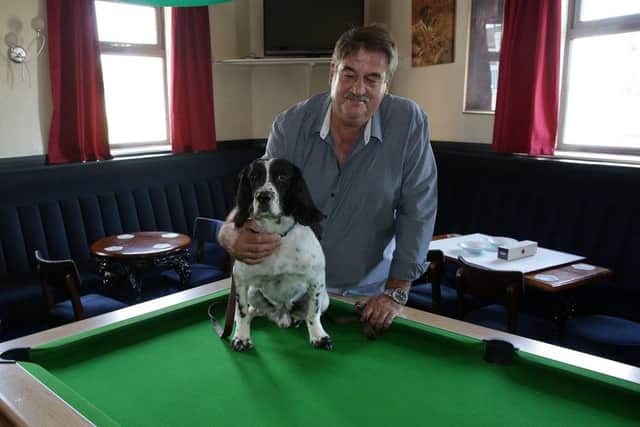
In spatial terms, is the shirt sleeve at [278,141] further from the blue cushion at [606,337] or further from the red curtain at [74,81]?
the red curtain at [74,81]

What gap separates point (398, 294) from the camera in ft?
6.61

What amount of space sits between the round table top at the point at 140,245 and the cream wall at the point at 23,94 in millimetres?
1233

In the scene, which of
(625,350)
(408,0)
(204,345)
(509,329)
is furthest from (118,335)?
(408,0)

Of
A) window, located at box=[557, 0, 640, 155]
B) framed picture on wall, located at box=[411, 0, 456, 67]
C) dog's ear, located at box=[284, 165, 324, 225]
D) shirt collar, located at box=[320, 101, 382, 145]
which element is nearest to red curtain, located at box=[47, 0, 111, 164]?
framed picture on wall, located at box=[411, 0, 456, 67]

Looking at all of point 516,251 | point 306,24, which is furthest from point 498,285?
point 306,24

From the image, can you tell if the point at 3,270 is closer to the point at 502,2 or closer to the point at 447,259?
the point at 447,259

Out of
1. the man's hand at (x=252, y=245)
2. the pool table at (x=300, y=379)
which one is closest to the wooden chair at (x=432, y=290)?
the pool table at (x=300, y=379)

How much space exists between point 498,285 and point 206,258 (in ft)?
10.1

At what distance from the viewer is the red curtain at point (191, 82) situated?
5715 millimetres

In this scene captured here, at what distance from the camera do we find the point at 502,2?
5.07 metres

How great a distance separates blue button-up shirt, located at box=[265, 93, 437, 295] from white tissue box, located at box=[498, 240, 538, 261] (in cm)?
162

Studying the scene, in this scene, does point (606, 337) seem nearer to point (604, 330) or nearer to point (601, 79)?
point (604, 330)

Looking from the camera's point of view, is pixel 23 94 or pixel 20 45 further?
pixel 23 94

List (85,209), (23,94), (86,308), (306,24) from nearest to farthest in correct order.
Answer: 1. (86,308)
2. (23,94)
3. (85,209)
4. (306,24)
